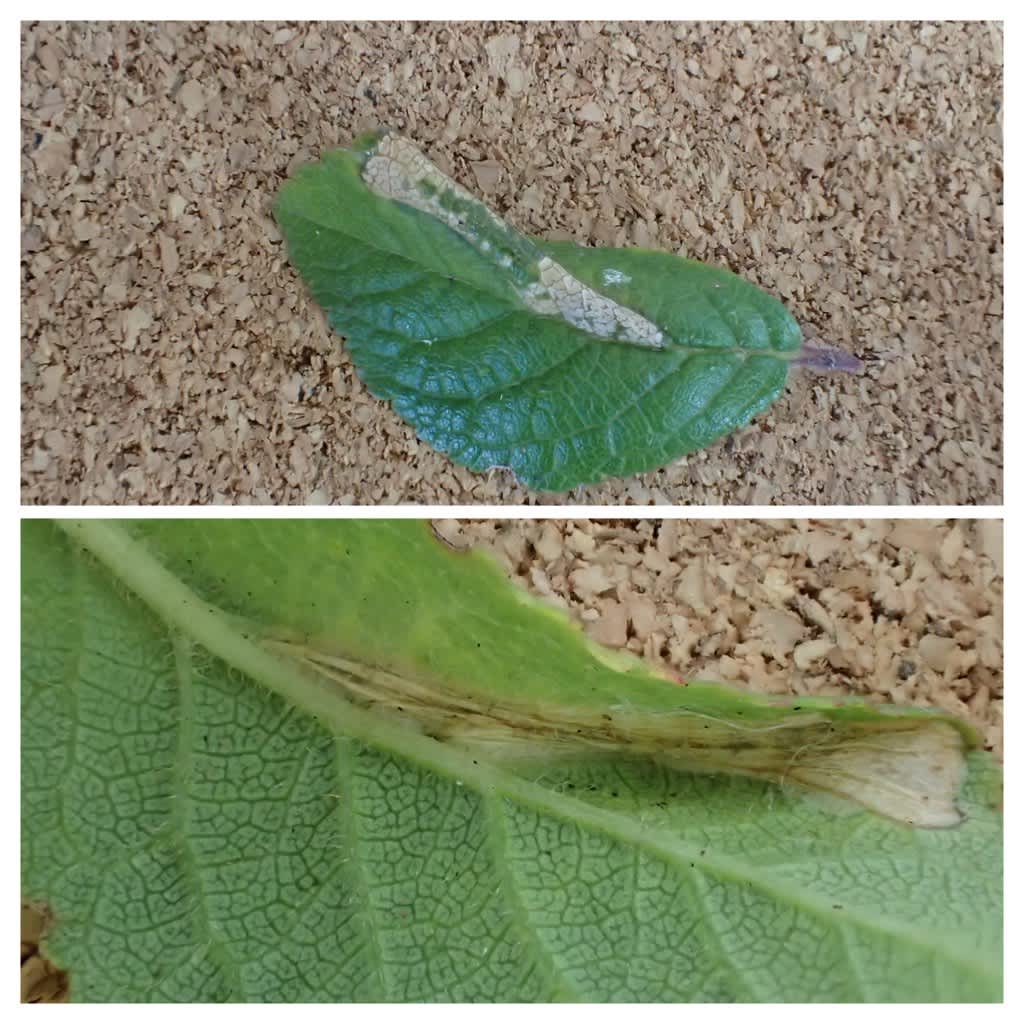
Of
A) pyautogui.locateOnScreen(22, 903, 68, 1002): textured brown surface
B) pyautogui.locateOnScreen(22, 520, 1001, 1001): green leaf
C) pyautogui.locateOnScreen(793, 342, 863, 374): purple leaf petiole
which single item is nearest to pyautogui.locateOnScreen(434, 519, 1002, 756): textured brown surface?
pyautogui.locateOnScreen(22, 520, 1001, 1001): green leaf

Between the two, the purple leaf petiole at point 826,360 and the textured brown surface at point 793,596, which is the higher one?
the purple leaf petiole at point 826,360

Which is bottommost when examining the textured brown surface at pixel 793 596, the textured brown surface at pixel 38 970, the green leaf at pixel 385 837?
the textured brown surface at pixel 38 970

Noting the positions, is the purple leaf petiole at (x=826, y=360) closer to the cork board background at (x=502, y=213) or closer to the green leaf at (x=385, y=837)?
the cork board background at (x=502, y=213)

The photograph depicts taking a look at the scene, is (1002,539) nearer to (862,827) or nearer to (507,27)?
(862,827)

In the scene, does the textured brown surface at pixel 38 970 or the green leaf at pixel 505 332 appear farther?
the green leaf at pixel 505 332

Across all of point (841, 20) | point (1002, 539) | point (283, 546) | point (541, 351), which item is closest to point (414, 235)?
point (541, 351)

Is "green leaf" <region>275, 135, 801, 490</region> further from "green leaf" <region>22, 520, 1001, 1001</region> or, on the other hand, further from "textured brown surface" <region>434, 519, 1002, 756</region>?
"green leaf" <region>22, 520, 1001, 1001</region>

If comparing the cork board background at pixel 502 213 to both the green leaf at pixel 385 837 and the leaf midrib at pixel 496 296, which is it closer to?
the leaf midrib at pixel 496 296

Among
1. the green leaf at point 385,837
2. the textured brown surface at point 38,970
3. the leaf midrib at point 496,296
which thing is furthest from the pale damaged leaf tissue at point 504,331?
the textured brown surface at point 38,970
